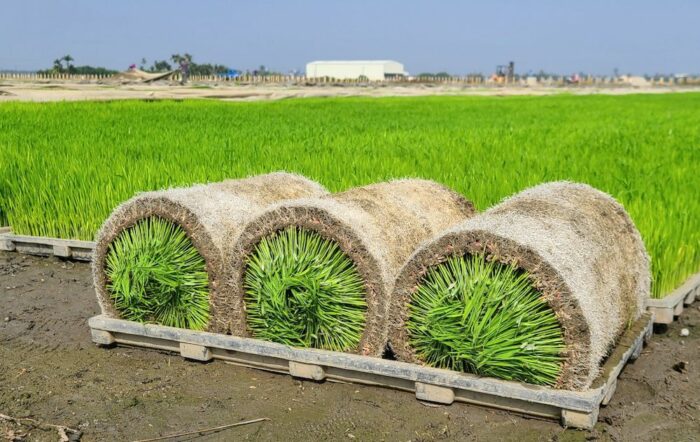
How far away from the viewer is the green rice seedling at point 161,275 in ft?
14.3

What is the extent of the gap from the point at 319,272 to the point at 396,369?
0.61 metres

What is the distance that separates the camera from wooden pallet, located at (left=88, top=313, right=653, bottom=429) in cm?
345

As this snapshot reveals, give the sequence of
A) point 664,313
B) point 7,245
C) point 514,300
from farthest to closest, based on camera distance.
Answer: point 7,245 < point 664,313 < point 514,300

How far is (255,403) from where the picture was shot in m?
3.73

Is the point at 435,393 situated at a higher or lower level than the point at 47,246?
higher

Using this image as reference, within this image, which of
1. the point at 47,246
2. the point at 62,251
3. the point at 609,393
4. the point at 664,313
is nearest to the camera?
the point at 609,393

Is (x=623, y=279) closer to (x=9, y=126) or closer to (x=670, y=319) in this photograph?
(x=670, y=319)

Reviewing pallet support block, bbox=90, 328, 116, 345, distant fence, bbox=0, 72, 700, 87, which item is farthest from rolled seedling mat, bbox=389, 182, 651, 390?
distant fence, bbox=0, 72, 700, 87

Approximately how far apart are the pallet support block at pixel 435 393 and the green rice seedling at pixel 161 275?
4.35ft

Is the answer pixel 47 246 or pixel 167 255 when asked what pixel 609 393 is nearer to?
pixel 167 255

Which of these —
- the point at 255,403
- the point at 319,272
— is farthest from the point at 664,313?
the point at 255,403

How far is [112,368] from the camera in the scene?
4242 millimetres

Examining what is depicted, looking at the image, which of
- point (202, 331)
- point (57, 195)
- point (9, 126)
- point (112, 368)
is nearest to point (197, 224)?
point (202, 331)

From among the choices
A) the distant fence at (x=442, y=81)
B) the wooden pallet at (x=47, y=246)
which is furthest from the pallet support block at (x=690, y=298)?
the distant fence at (x=442, y=81)
